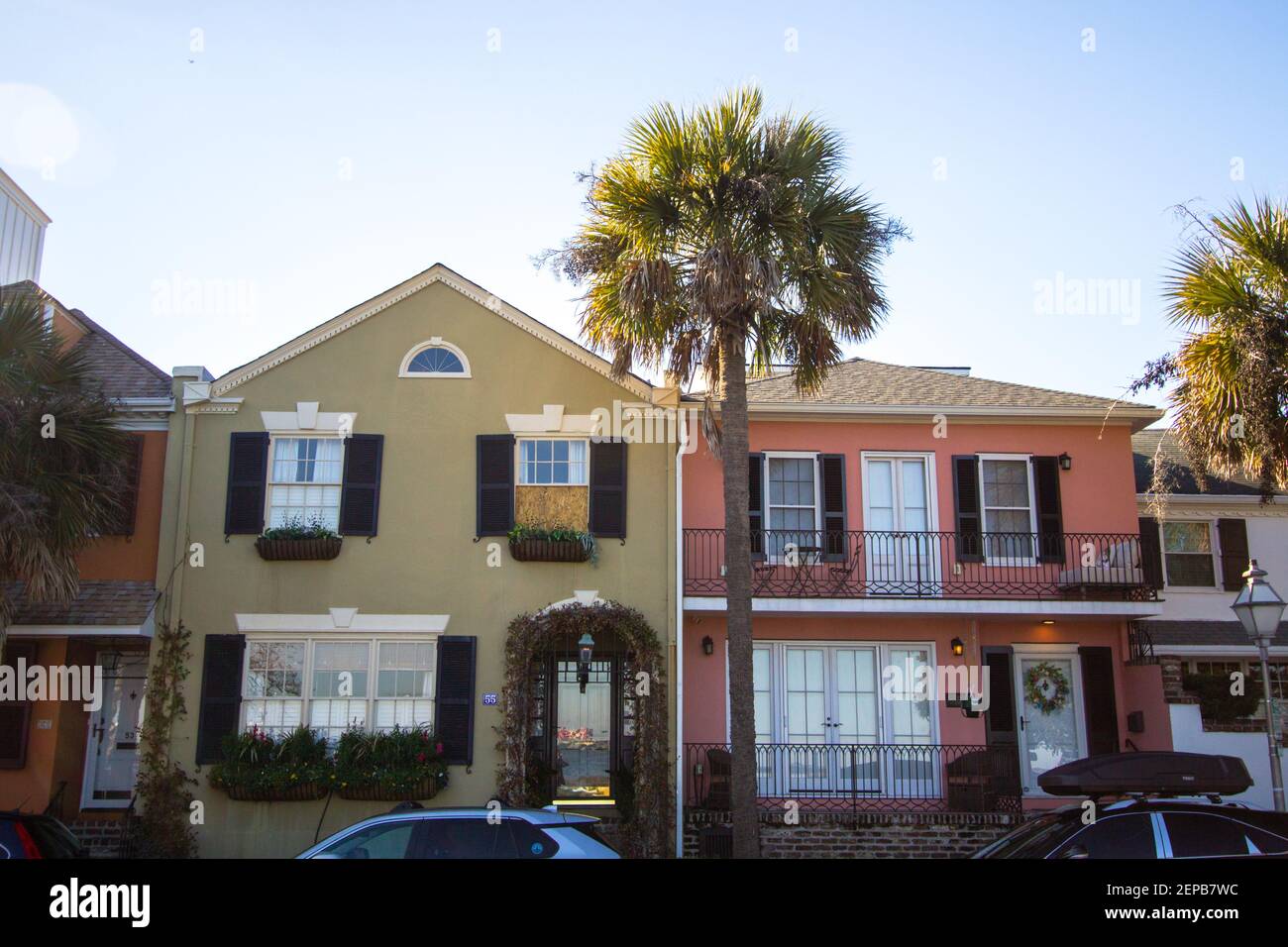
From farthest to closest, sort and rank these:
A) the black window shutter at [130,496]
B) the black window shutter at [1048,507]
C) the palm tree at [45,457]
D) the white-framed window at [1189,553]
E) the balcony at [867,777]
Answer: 1. the white-framed window at [1189,553]
2. the black window shutter at [1048,507]
3. the black window shutter at [130,496]
4. the balcony at [867,777]
5. the palm tree at [45,457]

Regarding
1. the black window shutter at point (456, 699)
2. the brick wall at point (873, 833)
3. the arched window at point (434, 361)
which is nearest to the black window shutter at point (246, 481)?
the arched window at point (434, 361)

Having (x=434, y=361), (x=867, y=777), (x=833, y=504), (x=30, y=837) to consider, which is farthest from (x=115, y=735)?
(x=833, y=504)

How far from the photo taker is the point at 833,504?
17.1 meters

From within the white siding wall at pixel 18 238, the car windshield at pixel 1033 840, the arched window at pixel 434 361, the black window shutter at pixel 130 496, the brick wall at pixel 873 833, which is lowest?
the brick wall at pixel 873 833

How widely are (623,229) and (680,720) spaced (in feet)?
22.0

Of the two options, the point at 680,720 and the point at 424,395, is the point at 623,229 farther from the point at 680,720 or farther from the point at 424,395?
the point at 680,720

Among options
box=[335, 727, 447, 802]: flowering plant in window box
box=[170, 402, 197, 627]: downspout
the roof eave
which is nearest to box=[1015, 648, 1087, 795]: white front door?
the roof eave

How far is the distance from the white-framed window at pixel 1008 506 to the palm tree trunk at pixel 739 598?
19.4ft

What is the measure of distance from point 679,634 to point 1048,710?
6.31 metres

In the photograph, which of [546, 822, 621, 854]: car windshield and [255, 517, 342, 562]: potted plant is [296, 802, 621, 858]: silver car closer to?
[546, 822, 621, 854]: car windshield

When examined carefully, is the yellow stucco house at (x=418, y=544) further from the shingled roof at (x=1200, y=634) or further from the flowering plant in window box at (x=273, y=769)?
the shingled roof at (x=1200, y=634)

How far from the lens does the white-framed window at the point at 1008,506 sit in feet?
56.2

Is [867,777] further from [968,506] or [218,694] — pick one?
[218,694]
